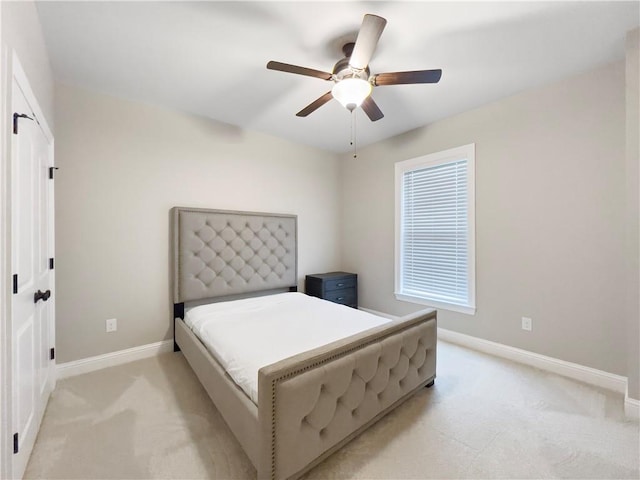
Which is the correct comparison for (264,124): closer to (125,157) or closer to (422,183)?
(125,157)

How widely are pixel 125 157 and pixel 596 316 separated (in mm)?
4540

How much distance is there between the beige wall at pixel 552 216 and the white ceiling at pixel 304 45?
275 millimetres

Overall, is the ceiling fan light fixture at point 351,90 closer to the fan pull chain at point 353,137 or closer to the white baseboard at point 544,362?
the fan pull chain at point 353,137

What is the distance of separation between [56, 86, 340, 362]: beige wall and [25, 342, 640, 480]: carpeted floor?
1.98ft

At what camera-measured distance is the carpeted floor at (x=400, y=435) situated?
1.49 metres

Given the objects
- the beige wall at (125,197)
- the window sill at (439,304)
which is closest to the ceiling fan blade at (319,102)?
the beige wall at (125,197)

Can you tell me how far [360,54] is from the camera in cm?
166

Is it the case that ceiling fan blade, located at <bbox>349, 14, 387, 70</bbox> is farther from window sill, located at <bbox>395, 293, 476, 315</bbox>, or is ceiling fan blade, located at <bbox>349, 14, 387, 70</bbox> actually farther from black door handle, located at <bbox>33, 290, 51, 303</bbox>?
window sill, located at <bbox>395, 293, 476, 315</bbox>

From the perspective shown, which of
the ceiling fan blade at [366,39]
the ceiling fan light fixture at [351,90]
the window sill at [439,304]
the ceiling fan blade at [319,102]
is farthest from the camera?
the window sill at [439,304]

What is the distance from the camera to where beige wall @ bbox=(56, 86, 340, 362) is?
8.17 ft

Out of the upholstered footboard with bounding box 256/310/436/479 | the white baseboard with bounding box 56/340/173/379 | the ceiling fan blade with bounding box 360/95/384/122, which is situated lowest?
the white baseboard with bounding box 56/340/173/379

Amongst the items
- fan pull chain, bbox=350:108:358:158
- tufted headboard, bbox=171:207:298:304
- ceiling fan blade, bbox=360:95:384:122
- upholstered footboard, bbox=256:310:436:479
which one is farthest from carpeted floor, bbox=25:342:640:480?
fan pull chain, bbox=350:108:358:158

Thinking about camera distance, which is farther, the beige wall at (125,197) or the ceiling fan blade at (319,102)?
the beige wall at (125,197)

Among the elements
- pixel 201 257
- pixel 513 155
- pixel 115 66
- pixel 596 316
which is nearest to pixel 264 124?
pixel 115 66
